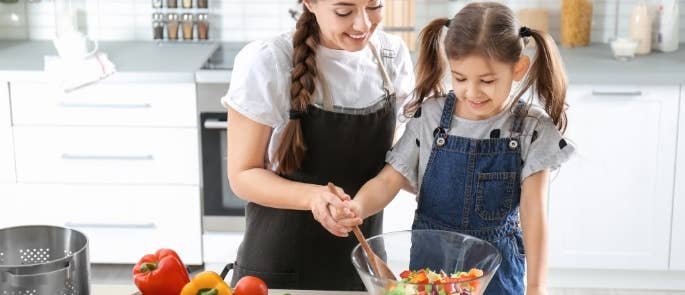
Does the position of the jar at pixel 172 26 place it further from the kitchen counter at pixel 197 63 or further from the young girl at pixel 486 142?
the young girl at pixel 486 142

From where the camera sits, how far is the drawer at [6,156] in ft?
12.7

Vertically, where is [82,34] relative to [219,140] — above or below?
above

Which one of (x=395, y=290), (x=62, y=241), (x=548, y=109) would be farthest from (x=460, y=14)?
(x=62, y=241)

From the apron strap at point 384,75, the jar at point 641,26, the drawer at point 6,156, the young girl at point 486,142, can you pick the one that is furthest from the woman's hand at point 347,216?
the jar at point 641,26

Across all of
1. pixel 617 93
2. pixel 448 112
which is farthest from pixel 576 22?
pixel 448 112

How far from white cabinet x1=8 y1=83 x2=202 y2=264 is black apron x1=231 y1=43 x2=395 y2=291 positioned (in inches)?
59.1

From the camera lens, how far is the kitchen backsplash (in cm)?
427

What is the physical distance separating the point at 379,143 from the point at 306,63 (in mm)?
262

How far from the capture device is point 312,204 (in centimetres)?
197

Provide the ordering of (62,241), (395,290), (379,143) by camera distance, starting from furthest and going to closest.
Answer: (379,143) → (62,241) → (395,290)

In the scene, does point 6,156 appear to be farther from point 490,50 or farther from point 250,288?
point 490,50

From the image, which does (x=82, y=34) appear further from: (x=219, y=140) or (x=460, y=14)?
(x=460, y=14)

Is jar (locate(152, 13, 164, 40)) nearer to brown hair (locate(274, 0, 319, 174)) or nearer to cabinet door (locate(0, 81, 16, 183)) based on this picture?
cabinet door (locate(0, 81, 16, 183))

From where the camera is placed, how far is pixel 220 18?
4.33 m
